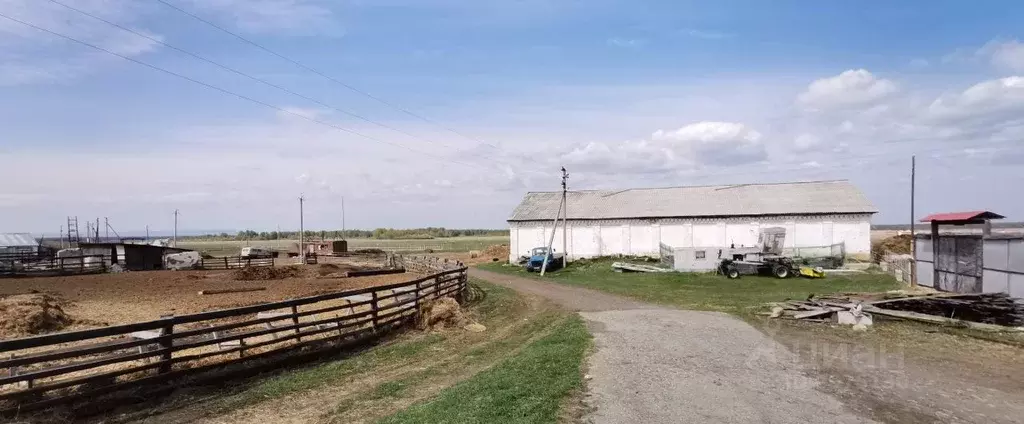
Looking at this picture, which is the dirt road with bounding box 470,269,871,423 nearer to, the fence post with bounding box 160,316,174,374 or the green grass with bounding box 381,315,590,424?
the green grass with bounding box 381,315,590,424

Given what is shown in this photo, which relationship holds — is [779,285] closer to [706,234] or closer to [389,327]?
[706,234]

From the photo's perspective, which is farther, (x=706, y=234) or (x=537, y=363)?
(x=706, y=234)

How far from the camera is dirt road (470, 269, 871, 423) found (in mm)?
9125

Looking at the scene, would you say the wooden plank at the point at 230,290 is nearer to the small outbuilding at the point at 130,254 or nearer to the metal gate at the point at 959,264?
Answer: the small outbuilding at the point at 130,254

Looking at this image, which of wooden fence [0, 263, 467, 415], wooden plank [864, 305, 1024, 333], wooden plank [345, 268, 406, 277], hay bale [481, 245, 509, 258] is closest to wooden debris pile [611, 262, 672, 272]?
wooden plank [345, 268, 406, 277]

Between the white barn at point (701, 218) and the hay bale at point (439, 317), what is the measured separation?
2967 cm

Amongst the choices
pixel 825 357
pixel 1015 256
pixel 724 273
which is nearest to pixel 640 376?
pixel 825 357

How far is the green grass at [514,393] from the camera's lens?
8.63 metres

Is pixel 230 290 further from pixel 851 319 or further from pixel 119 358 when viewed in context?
pixel 851 319

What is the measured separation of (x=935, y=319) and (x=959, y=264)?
306 inches

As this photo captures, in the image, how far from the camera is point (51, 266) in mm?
47719

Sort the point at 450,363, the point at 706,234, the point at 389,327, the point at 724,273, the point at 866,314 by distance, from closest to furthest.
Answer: the point at 450,363 → the point at 389,327 → the point at 866,314 → the point at 724,273 → the point at 706,234

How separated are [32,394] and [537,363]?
843 cm

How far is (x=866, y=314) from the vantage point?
60.6 feet
